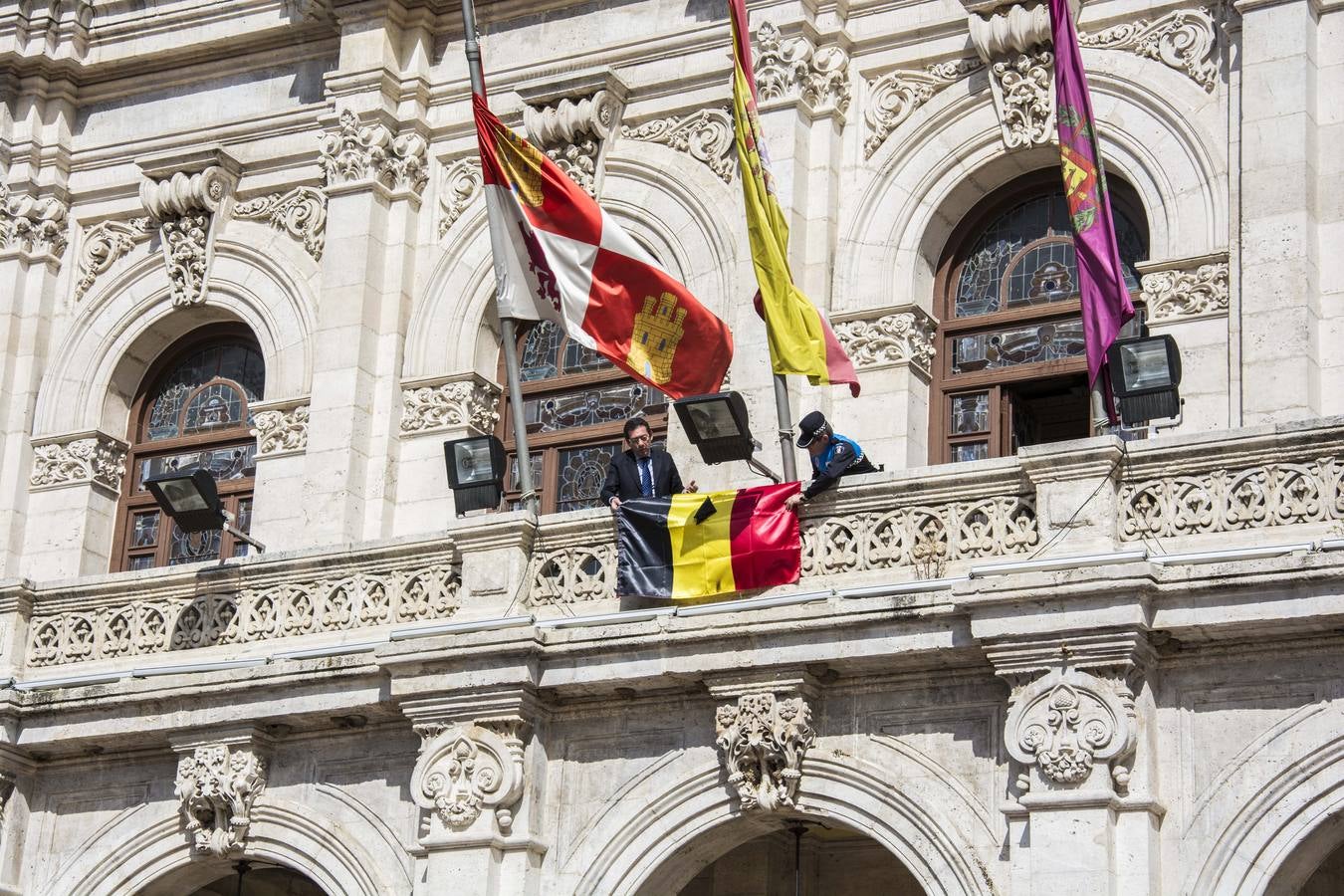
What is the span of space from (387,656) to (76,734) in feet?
10.9

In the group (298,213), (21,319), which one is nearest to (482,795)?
(298,213)

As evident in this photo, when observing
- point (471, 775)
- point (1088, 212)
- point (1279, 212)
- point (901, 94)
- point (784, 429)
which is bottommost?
point (471, 775)

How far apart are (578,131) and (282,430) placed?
414 centimetres

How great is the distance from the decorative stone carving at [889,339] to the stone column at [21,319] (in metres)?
9.13

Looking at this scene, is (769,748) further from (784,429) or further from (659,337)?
Answer: (659,337)

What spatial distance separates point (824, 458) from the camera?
19094 mm

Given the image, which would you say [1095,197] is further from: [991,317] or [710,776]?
[710,776]

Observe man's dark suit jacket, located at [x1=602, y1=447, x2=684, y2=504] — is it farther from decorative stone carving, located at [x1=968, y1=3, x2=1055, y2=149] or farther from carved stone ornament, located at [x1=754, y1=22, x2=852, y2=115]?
decorative stone carving, located at [x1=968, y1=3, x2=1055, y2=149]

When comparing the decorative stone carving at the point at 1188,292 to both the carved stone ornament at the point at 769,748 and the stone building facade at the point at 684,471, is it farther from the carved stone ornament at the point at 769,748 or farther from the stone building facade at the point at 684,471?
the carved stone ornament at the point at 769,748

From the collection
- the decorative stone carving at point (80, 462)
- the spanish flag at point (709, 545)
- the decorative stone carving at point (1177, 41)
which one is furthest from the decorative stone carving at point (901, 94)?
the decorative stone carving at point (80, 462)

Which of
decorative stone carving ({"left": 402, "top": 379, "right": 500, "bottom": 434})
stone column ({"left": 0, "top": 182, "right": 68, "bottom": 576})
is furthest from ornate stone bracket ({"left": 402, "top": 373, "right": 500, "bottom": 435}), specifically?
stone column ({"left": 0, "top": 182, "right": 68, "bottom": 576})

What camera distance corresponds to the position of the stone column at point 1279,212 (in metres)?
19.9

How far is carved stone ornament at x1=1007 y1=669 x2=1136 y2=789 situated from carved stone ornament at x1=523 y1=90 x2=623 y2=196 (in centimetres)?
884

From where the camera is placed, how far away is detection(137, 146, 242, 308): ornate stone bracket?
84.9 ft
